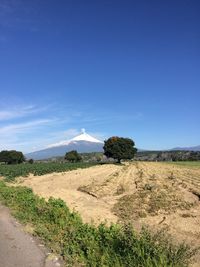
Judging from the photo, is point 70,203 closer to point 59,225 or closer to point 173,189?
point 173,189

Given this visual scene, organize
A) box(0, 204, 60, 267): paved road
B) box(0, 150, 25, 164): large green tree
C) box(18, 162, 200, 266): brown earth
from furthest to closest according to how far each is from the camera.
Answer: box(0, 150, 25, 164): large green tree
box(18, 162, 200, 266): brown earth
box(0, 204, 60, 267): paved road

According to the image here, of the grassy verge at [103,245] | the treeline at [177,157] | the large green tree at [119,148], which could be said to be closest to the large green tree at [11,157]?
the large green tree at [119,148]

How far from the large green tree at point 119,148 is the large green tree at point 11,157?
35051 millimetres

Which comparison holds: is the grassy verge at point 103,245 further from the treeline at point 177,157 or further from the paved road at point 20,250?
the treeline at point 177,157

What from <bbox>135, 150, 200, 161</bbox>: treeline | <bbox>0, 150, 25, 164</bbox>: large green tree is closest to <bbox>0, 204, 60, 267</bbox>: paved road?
<bbox>135, 150, 200, 161</bbox>: treeline

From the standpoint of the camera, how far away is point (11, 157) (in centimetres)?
12450

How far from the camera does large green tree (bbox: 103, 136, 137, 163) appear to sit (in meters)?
97.6

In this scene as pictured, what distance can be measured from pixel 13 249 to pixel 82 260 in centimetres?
247

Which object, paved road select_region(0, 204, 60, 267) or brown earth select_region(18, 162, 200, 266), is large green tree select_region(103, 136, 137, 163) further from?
paved road select_region(0, 204, 60, 267)

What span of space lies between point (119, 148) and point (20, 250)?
85.5 meters

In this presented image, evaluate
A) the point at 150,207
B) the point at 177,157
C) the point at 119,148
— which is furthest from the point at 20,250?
the point at 177,157

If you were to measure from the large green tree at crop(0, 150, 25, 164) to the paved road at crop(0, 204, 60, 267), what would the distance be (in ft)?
362

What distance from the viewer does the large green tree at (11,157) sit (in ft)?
409

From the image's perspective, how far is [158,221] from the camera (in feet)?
59.8
